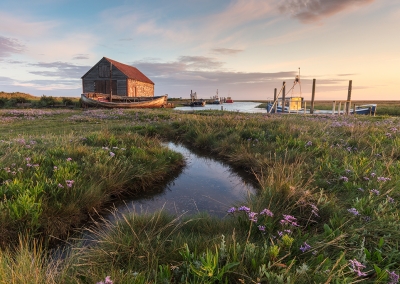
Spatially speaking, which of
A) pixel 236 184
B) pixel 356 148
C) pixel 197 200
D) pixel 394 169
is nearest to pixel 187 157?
pixel 236 184

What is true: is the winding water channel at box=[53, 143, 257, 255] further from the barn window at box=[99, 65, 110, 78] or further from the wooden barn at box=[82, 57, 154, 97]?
the barn window at box=[99, 65, 110, 78]

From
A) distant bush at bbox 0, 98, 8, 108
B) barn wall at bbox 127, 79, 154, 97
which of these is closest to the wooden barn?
barn wall at bbox 127, 79, 154, 97

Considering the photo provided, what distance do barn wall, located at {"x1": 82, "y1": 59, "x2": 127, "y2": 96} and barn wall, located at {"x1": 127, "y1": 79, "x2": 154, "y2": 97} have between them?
1255mm

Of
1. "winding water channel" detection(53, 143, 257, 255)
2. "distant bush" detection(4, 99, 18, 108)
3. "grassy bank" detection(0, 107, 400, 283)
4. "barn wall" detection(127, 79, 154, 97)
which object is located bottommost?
"winding water channel" detection(53, 143, 257, 255)

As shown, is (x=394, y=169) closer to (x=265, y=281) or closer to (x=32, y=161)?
(x=265, y=281)

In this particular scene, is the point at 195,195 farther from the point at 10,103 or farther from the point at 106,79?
A: the point at 106,79

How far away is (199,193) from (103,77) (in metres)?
43.3

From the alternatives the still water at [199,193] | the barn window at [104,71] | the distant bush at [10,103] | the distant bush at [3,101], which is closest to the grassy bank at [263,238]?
the still water at [199,193]

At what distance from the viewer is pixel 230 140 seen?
31.7 feet

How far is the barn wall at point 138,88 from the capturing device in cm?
4473

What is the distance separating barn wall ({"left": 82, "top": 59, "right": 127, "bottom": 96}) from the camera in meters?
42.6

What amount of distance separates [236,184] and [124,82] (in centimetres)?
4150

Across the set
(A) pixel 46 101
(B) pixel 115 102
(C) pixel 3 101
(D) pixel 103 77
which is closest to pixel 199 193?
(B) pixel 115 102

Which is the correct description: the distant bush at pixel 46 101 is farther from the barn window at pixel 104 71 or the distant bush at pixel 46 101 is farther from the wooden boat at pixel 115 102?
the barn window at pixel 104 71
